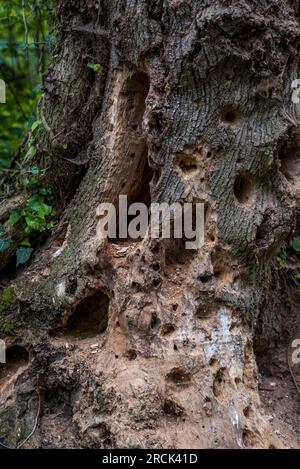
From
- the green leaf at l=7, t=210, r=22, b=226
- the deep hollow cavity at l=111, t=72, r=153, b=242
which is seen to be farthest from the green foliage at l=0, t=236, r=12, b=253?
the deep hollow cavity at l=111, t=72, r=153, b=242

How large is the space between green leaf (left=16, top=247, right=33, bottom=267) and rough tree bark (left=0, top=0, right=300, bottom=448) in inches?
4.5

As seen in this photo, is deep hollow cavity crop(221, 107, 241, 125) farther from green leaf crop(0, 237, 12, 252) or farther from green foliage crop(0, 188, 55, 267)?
green leaf crop(0, 237, 12, 252)

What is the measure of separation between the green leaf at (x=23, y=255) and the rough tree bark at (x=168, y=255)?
114 millimetres

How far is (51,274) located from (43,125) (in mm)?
1163

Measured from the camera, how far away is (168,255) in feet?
10.4

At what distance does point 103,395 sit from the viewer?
9.59ft

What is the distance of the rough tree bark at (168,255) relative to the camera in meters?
2.83

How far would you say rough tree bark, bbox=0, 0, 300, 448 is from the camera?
2832 millimetres

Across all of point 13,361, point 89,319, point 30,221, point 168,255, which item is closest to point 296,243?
point 168,255

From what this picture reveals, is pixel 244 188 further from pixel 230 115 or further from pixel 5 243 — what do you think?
pixel 5 243

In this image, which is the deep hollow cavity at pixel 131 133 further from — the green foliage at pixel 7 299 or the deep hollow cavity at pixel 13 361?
the deep hollow cavity at pixel 13 361
